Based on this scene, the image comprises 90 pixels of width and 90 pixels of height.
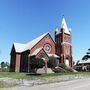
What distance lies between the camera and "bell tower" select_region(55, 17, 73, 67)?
5603cm

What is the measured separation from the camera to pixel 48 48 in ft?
178

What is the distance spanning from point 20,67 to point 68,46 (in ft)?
62.6

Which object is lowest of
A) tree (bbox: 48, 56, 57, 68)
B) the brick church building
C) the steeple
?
tree (bbox: 48, 56, 57, 68)

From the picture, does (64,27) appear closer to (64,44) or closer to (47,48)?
(64,44)

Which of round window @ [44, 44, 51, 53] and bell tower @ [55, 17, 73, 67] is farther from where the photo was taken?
bell tower @ [55, 17, 73, 67]

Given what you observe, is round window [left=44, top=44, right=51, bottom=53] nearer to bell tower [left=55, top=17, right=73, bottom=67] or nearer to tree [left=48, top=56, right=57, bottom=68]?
bell tower [left=55, top=17, right=73, bottom=67]

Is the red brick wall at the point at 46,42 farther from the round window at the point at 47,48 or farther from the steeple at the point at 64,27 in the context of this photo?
the steeple at the point at 64,27

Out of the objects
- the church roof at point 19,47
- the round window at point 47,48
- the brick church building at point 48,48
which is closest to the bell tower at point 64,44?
the brick church building at point 48,48

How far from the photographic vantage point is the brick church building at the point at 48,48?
1999 inches

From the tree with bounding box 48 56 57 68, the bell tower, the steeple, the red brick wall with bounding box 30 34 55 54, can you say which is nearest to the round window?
the red brick wall with bounding box 30 34 55 54

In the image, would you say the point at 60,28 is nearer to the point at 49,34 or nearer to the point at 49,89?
the point at 49,34

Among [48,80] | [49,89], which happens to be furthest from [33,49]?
[49,89]

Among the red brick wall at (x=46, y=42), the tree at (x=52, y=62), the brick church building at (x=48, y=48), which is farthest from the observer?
the brick church building at (x=48, y=48)

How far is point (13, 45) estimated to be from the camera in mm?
58781
